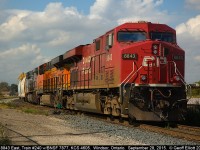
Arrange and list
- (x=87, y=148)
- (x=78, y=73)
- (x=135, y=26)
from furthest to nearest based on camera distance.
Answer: (x=78, y=73)
(x=135, y=26)
(x=87, y=148)

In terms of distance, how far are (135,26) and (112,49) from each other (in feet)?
4.53

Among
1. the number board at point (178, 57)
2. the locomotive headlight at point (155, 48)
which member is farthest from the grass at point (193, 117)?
the locomotive headlight at point (155, 48)

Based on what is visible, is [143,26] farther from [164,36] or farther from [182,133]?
[182,133]

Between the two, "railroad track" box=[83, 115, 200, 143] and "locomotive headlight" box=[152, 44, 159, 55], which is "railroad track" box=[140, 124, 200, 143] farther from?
"locomotive headlight" box=[152, 44, 159, 55]

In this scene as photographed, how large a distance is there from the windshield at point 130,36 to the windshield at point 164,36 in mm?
497

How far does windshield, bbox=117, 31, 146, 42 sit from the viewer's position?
14977 millimetres

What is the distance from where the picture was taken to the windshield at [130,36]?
1498cm

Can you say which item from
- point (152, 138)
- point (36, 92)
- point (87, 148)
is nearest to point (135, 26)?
point (152, 138)

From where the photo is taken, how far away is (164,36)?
15422mm

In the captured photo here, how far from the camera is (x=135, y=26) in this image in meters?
15.1

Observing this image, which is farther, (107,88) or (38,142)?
(107,88)

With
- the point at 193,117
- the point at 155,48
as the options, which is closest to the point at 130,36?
the point at 155,48

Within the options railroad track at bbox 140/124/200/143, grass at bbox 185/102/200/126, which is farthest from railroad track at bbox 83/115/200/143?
grass at bbox 185/102/200/126

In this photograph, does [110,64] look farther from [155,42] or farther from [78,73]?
[78,73]
